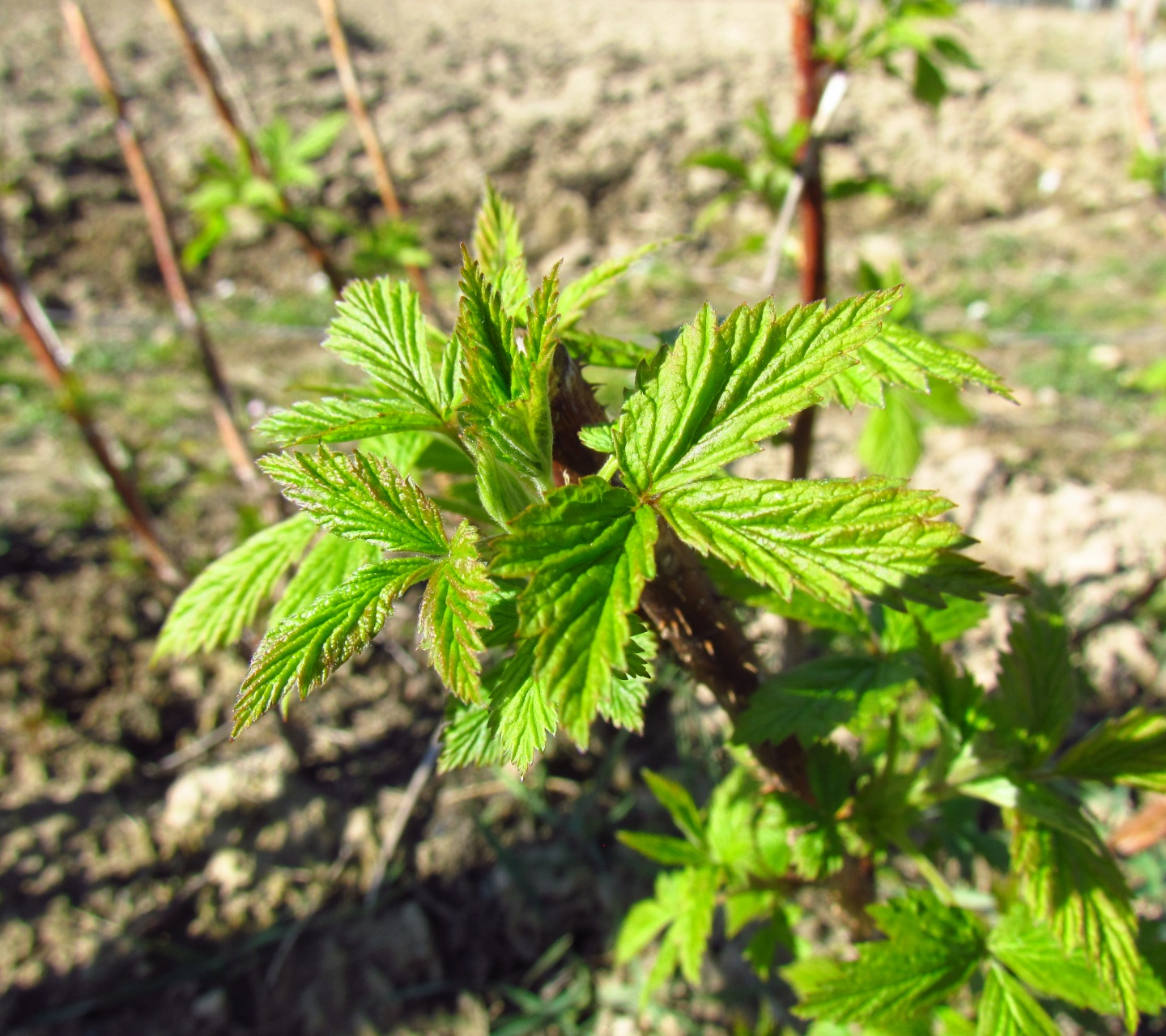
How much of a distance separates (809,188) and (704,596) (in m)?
1.21

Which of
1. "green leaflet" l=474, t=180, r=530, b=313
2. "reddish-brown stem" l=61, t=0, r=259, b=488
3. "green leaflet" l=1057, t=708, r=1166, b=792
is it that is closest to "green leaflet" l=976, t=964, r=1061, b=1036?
"green leaflet" l=1057, t=708, r=1166, b=792

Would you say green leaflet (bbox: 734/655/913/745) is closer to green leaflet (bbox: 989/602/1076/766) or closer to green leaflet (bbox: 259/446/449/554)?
green leaflet (bbox: 989/602/1076/766)

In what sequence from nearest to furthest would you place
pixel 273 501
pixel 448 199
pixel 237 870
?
pixel 237 870, pixel 273 501, pixel 448 199

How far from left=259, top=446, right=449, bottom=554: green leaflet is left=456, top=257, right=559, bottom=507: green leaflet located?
6 cm

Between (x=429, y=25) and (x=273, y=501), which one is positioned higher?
(x=429, y=25)

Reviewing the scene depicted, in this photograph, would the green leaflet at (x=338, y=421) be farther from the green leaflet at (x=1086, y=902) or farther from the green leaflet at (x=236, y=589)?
the green leaflet at (x=1086, y=902)

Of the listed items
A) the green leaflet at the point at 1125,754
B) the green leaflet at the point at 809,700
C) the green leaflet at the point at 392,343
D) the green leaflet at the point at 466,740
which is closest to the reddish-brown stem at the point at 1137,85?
the green leaflet at the point at 1125,754

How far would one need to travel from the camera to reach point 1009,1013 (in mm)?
968

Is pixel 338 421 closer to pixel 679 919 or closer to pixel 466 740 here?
pixel 466 740

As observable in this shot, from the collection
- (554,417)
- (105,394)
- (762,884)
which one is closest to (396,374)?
(554,417)

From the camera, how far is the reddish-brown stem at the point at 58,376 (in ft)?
7.35

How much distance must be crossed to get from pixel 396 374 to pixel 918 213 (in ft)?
19.4

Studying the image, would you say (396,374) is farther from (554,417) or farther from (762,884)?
(762,884)

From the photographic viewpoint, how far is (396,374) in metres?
→ 0.75
